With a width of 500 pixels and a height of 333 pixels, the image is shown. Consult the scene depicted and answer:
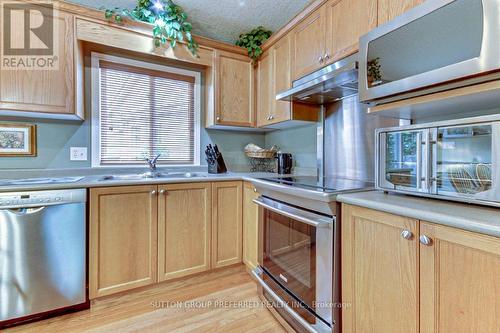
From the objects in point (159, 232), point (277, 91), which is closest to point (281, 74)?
point (277, 91)

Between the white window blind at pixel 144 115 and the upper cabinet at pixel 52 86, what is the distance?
1.16 feet

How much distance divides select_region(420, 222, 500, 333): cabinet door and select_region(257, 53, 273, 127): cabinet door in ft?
5.76

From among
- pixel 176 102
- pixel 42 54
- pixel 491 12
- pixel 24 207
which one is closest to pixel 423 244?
pixel 491 12

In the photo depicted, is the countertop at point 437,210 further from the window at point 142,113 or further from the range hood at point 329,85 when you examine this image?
the window at point 142,113

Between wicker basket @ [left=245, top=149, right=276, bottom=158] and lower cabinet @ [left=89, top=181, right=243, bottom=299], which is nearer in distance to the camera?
lower cabinet @ [left=89, top=181, right=243, bottom=299]

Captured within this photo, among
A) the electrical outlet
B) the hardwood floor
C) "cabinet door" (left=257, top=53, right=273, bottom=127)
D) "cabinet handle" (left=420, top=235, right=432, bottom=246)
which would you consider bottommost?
the hardwood floor

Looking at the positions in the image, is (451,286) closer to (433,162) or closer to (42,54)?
(433,162)

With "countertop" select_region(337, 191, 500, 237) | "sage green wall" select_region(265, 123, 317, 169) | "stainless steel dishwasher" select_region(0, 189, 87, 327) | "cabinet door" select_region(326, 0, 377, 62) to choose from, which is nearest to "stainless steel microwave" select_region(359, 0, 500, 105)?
"cabinet door" select_region(326, 0, 377, 62)

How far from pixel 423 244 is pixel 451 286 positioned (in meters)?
0.14

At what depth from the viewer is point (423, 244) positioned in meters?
0.81

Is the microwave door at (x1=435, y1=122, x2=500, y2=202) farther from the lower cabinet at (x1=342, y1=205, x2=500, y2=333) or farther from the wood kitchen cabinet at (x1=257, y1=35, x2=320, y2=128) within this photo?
the wood kitchen cabinet at (x1=257, y1=35, x2=320, y2=128)

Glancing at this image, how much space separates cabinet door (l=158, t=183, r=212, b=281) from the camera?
1.79 metres

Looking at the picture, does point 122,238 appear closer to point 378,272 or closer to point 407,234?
point 378,272

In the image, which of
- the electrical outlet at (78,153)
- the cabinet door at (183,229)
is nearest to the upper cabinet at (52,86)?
the electrical outlet at (78,153)
